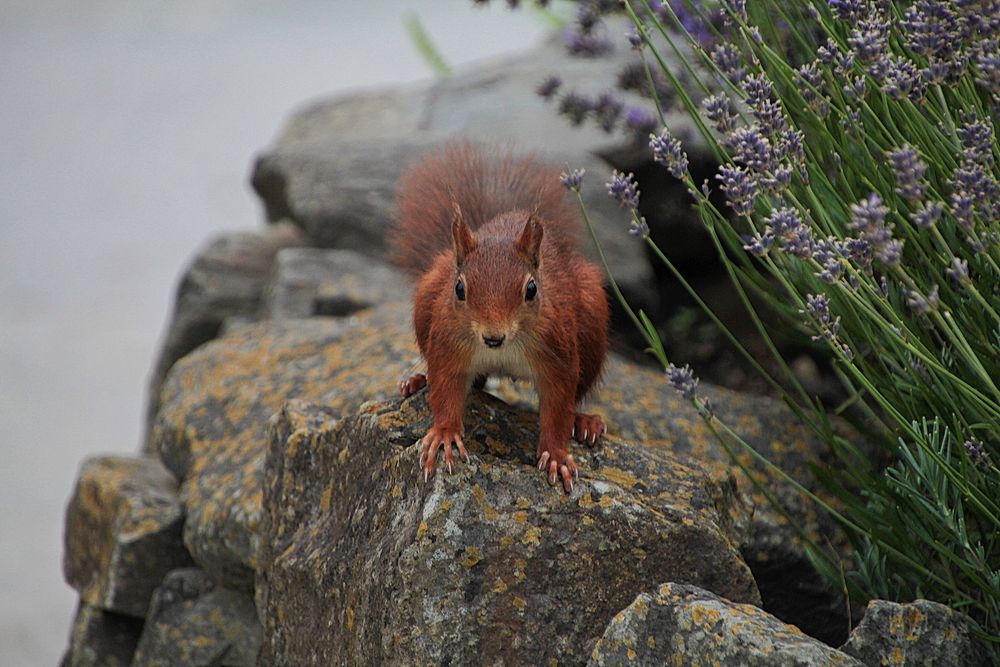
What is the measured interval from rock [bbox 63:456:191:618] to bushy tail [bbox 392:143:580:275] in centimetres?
99

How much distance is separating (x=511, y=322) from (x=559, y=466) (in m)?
0.29

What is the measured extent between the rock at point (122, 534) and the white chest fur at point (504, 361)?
1.29m

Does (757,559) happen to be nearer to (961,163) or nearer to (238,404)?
(961,163)

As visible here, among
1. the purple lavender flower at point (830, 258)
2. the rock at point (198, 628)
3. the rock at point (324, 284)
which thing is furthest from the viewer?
the rock at point (324, 284)

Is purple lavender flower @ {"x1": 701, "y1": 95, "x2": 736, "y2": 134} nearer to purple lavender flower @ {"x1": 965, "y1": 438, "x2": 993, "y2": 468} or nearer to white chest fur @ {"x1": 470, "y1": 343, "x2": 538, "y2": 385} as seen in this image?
white chest fur @ {"x1": 470, "y1": 343, "x2": 538, "y2": 385}

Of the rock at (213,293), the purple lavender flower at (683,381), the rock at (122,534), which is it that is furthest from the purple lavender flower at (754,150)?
the rock at (213,293)

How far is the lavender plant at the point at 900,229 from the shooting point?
1733 millimetres

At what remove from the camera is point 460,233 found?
219 cm

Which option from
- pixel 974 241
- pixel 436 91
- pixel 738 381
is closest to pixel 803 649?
pixel 974 241

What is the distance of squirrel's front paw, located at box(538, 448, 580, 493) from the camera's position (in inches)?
86.3

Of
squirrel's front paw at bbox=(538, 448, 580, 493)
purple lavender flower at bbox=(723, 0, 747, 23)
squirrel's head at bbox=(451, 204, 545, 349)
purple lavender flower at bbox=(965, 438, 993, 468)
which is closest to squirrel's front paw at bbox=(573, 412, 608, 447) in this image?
squirrel's front paw at bbox=(538, 448, 580, 493)

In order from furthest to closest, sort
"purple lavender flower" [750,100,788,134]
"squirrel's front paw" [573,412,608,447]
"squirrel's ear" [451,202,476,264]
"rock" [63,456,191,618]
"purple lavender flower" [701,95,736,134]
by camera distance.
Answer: "rock" [63,456,191,618], "squirrel's front paw" [573,412,608,447], "squirrel's ear" [451,202,476,264], "purple lavender flower" [701,95,736,134], "purple lavender flower" [750,100,788,134]

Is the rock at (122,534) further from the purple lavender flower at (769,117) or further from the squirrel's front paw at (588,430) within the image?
the purple lavender flower at (769,117)

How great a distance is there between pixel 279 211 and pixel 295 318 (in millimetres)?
1344
